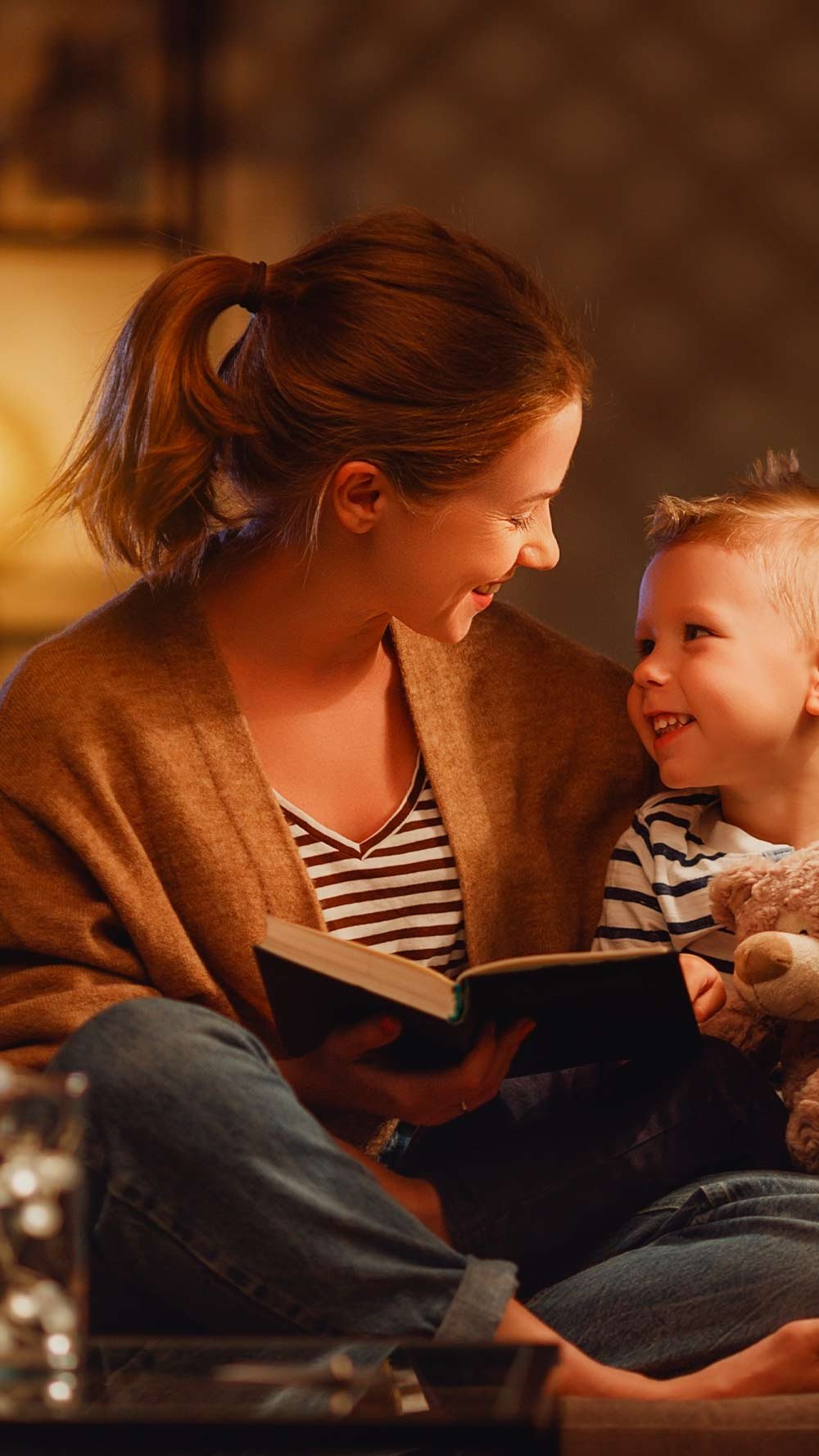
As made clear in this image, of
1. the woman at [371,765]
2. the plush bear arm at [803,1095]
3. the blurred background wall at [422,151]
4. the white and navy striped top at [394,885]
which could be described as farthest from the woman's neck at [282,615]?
the blurred background wall at [422,151]

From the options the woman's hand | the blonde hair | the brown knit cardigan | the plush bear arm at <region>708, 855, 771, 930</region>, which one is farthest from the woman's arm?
the blonde hair

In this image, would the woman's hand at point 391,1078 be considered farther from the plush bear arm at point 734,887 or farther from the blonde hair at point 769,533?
the blonde hair at point 769,533

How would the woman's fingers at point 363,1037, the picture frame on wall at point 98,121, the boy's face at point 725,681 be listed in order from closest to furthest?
the woman's fingers at point 363,1037 < the boy's face at point 725,681 < the picture frame on wall at point 98,121

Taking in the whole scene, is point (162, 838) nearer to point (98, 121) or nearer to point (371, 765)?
point (371, 765)

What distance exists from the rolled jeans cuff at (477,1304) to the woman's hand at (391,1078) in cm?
15

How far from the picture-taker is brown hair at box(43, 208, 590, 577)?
1208mm

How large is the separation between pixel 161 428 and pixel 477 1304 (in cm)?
67

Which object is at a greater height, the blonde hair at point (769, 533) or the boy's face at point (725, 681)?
the blonde hair at point (769, 533)

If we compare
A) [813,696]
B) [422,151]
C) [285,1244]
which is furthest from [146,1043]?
[422,151]

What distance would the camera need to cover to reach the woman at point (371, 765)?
1.09 m

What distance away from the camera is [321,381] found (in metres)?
1.21

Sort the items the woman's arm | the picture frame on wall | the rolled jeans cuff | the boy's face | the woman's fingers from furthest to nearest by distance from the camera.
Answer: the picture frame on wall → the boy's face → the woman's arm → the woman's fingers → the rolled jeans cuff

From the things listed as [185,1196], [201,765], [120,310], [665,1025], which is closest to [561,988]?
[665,1025]

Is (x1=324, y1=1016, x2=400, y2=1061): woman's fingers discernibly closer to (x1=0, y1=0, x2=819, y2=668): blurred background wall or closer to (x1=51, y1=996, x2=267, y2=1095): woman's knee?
(x1=51, y1=996, x2=267, y2=1095): woman's knee
